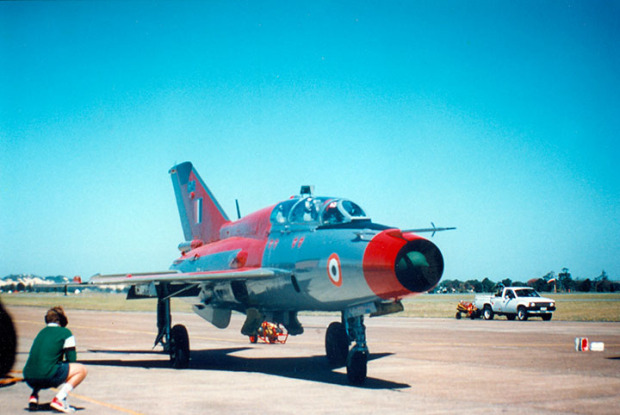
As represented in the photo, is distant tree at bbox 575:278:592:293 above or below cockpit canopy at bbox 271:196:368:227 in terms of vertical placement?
below

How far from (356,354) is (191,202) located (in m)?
11.1

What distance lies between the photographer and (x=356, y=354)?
11.8 meters

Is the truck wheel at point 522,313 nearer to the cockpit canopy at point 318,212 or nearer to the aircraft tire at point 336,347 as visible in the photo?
the aircraft tire at point 336,347

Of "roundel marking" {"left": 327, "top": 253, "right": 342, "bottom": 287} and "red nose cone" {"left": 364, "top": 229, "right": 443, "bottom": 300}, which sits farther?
"roundel marking" {"left": 327, "top": 253, "right": 342, "bottom": 287}

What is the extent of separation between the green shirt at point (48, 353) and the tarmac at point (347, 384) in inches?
36.6

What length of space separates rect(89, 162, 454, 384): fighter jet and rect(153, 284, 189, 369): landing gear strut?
3 cm

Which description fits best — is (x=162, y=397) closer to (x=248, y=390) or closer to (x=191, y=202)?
(x=248, y=390)

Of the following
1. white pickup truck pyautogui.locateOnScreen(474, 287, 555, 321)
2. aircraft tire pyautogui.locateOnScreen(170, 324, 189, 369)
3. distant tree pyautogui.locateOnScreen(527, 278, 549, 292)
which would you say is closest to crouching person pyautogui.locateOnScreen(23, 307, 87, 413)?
aircraft tire pyautogui.locateOnScreen(170, 324, 189, 369)

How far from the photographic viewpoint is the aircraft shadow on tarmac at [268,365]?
41.7 feet

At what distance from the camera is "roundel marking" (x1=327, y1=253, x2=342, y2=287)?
38.5 feet

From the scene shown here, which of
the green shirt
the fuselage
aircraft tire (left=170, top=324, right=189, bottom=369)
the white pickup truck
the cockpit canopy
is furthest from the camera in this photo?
the white pickup truck

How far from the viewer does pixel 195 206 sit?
2097 cm

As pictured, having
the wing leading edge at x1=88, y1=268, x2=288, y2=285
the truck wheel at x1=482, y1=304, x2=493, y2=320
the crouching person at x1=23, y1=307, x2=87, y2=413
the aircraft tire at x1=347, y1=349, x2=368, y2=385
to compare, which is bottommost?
the truck wheel at x1=482, y1=304, x2=493, y2=320

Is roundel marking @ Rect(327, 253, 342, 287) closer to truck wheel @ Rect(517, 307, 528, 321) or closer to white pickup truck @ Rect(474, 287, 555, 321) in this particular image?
white pickup truck @ Rect(474, 287, 555, 321)
